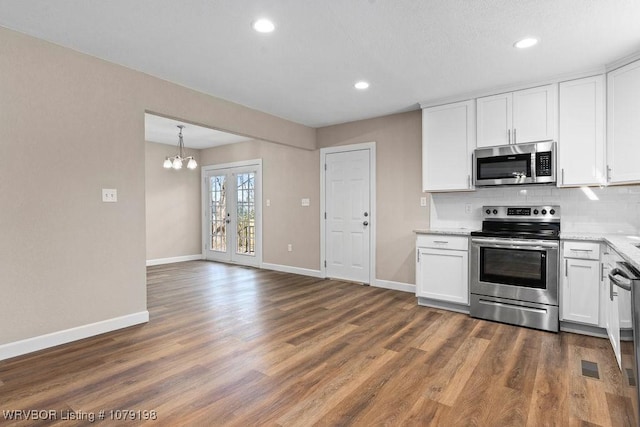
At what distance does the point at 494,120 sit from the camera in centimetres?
378

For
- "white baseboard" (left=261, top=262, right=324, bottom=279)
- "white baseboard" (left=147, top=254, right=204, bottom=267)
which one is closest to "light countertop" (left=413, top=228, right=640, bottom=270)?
"white baseboard" (left=261, top=262, right=324, bottom=279)

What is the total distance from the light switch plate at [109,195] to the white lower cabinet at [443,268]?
10.6 feet

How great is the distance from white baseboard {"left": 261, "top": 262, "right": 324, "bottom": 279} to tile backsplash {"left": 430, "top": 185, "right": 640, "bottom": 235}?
7.64 feet

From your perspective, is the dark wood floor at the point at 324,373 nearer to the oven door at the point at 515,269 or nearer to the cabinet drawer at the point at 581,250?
the oven door at the point at 515,269

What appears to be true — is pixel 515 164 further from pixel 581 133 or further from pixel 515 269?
pixel 515 269

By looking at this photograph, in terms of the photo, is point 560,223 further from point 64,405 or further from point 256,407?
point 64,405

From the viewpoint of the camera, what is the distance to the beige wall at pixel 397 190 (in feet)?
15.4

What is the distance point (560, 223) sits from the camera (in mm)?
3668

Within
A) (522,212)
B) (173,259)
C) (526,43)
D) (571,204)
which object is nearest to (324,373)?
(522,212)

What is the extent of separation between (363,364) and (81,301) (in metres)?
2.48

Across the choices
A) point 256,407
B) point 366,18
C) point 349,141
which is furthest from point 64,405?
point 349,141

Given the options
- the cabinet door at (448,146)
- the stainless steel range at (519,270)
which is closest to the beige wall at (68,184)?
the cabinet door at (448,146)

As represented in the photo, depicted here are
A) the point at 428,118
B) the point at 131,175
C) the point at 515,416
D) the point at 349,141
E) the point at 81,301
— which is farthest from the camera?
the point at 349,141

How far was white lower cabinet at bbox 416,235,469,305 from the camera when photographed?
12.4 ft
